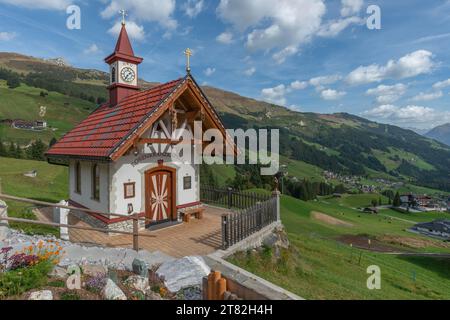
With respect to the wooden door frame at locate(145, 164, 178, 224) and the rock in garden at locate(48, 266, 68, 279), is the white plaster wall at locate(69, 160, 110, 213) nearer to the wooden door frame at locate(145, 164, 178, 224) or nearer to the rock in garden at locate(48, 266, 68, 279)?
the wooden door frame at locate(145, 164, 178, 224)

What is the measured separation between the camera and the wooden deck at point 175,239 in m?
9.13

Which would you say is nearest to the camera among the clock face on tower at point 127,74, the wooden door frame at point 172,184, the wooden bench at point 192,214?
the wooden door frame at point 172,184

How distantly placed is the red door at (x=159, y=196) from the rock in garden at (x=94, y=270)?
4.87m

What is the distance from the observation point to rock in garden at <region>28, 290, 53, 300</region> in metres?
4.95

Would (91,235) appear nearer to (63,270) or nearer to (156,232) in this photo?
(156,232)

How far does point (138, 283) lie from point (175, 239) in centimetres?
416

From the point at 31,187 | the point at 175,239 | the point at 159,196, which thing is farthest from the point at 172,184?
the point at 31,187

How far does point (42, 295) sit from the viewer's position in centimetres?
501

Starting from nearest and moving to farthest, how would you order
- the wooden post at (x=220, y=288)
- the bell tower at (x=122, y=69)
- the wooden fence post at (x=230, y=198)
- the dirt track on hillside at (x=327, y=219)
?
the wooden post at (x=220, y=288), the bell tower at (x=122, y=69), the wooden fence post at (x=230, y=198), the dirt track on hillside at (x=327, y=219)

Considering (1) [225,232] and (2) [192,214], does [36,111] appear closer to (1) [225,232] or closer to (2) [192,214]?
(2) [192,214]

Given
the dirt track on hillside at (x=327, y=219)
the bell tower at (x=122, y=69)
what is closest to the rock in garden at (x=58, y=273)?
the bell tower at (x=122, y=69)

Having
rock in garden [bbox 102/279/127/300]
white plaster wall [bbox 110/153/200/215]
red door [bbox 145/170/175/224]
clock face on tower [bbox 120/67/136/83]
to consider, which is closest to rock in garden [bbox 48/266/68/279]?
rock in garden [bbox 102/279/127/300]

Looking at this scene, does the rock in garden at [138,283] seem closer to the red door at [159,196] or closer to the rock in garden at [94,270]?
the rock in garden at [94,270]
